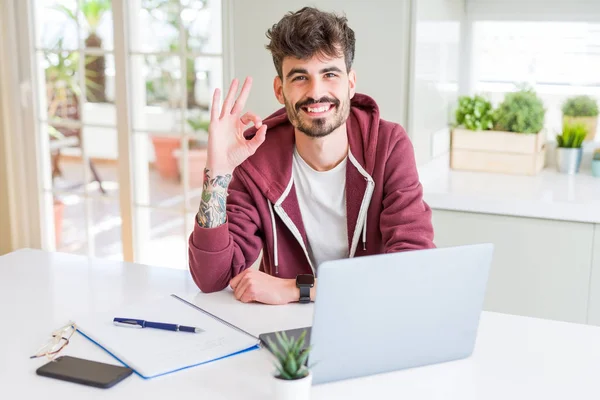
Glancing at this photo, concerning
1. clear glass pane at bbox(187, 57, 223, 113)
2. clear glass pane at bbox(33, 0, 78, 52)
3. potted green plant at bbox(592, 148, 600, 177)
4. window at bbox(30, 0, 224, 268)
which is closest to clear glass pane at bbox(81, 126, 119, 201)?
window at bbox(30, 0, 224, 268)

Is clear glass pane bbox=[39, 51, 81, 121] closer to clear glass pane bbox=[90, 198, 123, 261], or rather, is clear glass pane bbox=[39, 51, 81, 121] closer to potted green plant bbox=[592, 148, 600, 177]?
clear glass pane bbox=[90, 198, 123, 261]

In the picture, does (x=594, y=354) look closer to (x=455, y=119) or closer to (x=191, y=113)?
(x=455, y=119)

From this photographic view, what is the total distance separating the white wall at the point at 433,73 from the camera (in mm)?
2926

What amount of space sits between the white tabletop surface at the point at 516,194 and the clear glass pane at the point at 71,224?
2.30 metres

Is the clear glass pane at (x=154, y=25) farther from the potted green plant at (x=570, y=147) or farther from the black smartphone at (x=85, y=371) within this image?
the black smartphone at (x=85, y=371)

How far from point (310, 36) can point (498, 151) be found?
150 centimetres

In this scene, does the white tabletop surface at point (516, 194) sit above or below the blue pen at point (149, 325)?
above

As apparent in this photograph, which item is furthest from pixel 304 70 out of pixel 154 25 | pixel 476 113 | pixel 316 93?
pixel 154 25

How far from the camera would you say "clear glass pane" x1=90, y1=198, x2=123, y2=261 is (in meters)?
6.02

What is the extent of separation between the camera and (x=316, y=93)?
1952mm

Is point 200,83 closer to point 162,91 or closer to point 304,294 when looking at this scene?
point 162,91

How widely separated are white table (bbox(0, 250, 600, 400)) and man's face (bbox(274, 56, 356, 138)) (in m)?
0.50

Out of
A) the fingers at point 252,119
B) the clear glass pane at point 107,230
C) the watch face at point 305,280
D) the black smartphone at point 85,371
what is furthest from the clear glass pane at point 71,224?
the black smartphone at point 85,371

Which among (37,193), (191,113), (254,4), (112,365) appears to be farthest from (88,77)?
(112,365)
